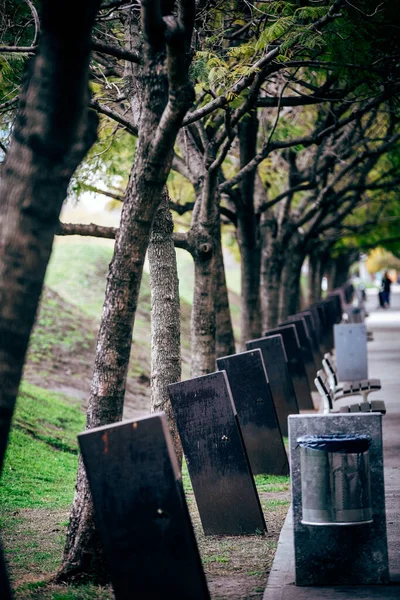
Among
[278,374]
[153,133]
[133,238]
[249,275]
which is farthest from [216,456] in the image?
[249,275]

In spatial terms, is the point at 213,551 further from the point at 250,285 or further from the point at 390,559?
the point at 250,285

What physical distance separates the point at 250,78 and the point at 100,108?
1.63 m

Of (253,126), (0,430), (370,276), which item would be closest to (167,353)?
(0,430)

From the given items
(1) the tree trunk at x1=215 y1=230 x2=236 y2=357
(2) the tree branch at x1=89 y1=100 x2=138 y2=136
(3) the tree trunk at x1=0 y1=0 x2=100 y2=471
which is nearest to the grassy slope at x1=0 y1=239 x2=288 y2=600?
Result: (3) the tree trunk at x1=0 y1=0 x2=100 y2=471

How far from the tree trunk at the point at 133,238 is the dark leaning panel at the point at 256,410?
3.46m

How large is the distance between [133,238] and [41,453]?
22.0ft

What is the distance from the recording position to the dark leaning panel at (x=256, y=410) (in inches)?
384

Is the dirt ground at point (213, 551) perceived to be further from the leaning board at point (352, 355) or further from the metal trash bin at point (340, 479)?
the leaning board at point (352, 355)

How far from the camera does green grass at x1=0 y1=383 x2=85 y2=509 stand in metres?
9.76

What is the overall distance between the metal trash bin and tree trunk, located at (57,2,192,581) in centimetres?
143

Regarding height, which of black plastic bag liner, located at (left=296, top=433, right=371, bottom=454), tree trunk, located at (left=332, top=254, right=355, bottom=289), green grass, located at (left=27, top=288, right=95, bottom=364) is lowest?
black plastic bag liner, located at (left=296, top=433, right=371, bottom=454)

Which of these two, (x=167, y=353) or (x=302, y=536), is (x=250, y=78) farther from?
(x=302, y=536)

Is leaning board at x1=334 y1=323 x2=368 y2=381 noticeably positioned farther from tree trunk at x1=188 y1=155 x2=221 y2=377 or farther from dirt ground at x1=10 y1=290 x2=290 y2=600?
dirt ground at x1=10 y1=290 x2=290 y2=600

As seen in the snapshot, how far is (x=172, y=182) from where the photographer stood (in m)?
18.1
